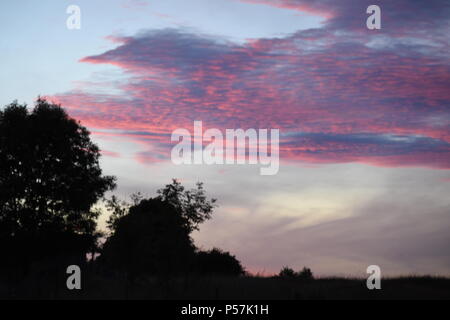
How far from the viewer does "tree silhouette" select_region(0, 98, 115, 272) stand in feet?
149

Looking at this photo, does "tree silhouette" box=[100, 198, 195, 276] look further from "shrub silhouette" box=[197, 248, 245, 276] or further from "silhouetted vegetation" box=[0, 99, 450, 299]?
"shrub silhouette" box=[197, 248, 245, 276]

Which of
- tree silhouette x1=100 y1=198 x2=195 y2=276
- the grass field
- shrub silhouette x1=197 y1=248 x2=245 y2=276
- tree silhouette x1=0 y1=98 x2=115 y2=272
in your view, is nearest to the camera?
the grass field

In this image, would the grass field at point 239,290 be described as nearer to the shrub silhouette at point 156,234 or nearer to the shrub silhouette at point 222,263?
the shrub silhouette at point 156,234

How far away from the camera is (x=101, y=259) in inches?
1855

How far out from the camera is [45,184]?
1836 inches

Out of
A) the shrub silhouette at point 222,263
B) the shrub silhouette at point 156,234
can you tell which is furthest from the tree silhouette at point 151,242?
the shrub silhouette at point 222,263

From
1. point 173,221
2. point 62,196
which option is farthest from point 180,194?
point 62,196

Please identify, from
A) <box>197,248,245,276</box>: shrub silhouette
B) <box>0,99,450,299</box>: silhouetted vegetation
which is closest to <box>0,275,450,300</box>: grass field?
<box>0,99,450,299</box>: silhouetted vegetation

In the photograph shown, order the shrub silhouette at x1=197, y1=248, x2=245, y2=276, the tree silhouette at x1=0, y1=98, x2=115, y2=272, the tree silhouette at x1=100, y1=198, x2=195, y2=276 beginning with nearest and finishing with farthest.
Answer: the tree silhouette at x1=100, y1=198, x2=195, y2=276 < the tree silhouette at x1=0, y1=98, x2=115, y2=272 < the shrub silhouette at x1=197, y1=248, x2=245, y2=276

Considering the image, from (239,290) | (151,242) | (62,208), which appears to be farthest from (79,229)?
(239,290)

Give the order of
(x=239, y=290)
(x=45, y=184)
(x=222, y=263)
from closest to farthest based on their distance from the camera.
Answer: (x=239, y=290) → (x=45, y=184) → (x=222, y=263)

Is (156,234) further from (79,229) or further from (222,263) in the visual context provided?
(222,263)
